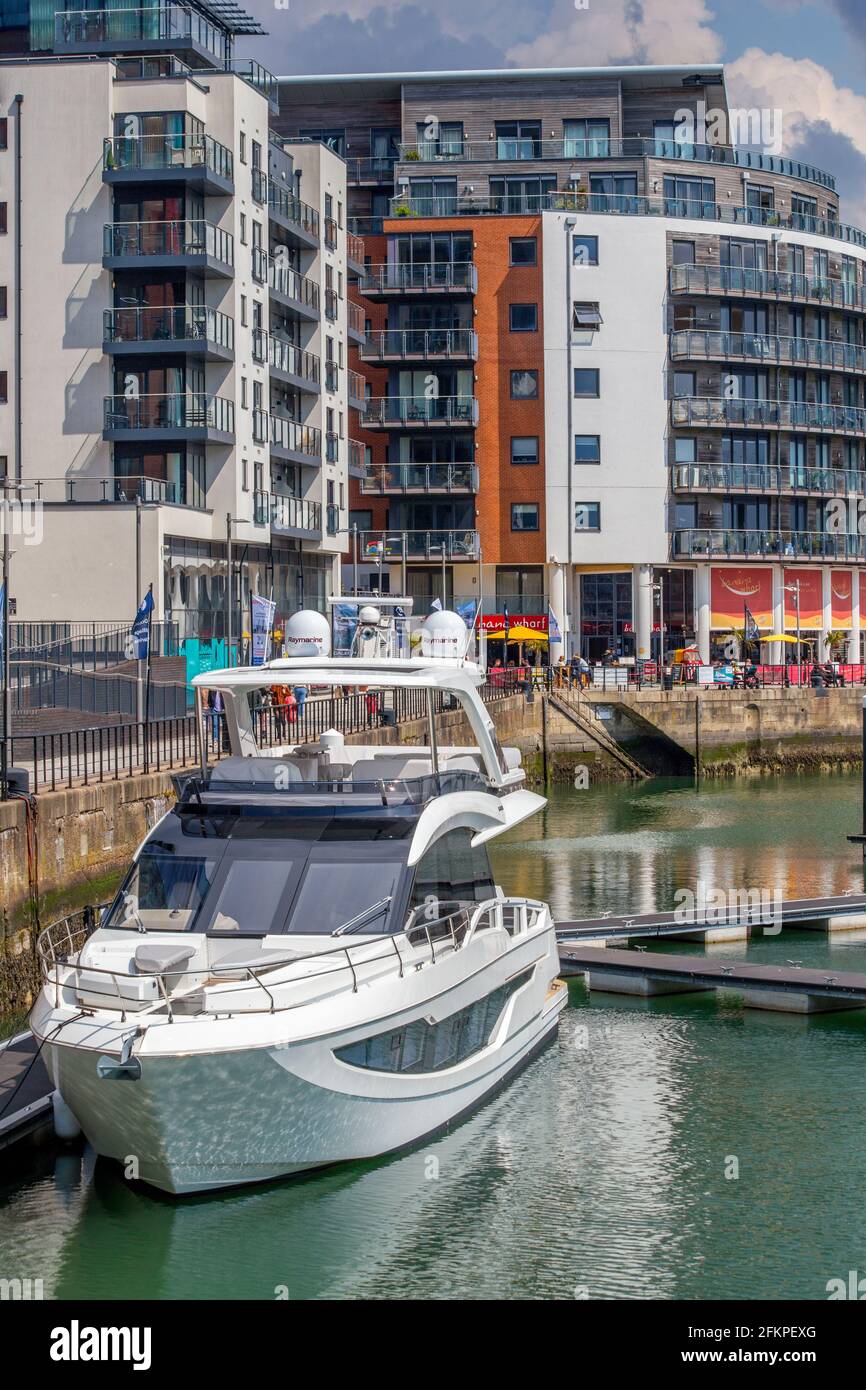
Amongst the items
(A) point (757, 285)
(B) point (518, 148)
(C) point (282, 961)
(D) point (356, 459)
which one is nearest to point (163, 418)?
(D) point (356, 459)

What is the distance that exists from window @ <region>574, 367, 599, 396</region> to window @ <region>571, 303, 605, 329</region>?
2.06 m

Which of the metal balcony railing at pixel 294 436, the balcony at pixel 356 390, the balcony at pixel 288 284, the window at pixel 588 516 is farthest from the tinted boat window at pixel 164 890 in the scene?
the window at pixel 588 516

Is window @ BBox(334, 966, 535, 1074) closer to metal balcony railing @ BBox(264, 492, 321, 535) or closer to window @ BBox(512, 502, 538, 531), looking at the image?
metal balcony railing @ BBox(264, 492, 321, 535)

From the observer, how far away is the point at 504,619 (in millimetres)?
84375

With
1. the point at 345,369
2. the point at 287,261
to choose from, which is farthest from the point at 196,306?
the point at 345,369

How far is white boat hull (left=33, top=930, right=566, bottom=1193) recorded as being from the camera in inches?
676

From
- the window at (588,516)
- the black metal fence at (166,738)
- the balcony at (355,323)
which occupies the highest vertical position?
the balcony at (355,323)

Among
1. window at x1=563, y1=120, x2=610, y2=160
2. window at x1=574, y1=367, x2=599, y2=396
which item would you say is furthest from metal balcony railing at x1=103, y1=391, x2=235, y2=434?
window at x1=563, y1=120, x2=610, y2=160

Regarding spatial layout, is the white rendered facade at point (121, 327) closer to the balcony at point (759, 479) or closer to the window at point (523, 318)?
the window at point (523, 318)

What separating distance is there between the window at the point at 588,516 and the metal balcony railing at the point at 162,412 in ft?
89.3

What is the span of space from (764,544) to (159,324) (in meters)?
37.1

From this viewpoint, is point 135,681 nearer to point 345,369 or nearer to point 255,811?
point 255,811

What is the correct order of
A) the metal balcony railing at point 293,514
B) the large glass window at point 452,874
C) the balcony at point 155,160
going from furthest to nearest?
the metal balcony railing at point 293,514
the balcony at point 155,160
the large glass window at point 452,874

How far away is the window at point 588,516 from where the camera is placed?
87000 millimetres
